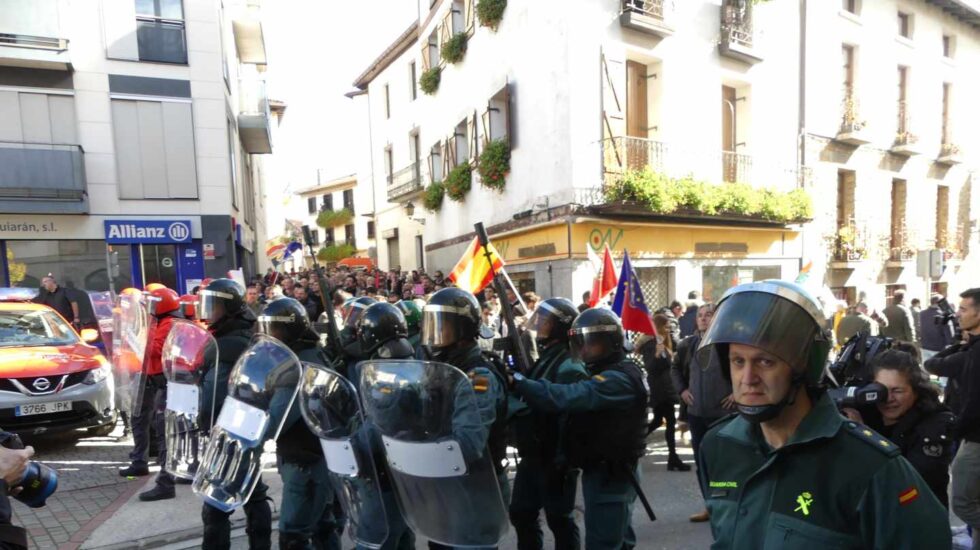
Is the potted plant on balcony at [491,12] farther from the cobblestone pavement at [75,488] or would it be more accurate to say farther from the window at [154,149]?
the cobblestone pavement at [75,488]

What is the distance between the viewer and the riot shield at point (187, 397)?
340 cm

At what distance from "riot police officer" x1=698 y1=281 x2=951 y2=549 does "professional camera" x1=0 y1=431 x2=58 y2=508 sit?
231 centimetres

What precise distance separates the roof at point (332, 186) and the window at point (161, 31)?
85.2 ft

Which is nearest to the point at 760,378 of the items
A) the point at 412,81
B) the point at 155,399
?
the point at 155,399

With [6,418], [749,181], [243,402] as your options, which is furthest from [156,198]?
[749,181]

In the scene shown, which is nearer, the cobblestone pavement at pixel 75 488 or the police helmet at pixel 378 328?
the police helmet at pixel 378 328

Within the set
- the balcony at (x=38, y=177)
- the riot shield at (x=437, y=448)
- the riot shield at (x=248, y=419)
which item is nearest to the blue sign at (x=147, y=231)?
the balcony at (x=38, y=177)

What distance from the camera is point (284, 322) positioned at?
138 inches

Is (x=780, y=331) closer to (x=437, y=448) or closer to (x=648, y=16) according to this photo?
(x=437, y=448)

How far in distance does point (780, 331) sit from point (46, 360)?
7327 millimetres

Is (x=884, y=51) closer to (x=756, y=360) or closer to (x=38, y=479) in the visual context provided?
(x=756, y=360)

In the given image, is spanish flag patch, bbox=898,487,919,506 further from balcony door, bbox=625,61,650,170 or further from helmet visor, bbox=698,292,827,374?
balcony door, bbox=625,61,650,170

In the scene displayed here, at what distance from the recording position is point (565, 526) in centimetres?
342

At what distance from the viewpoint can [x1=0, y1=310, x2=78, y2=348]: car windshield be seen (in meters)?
6.41
